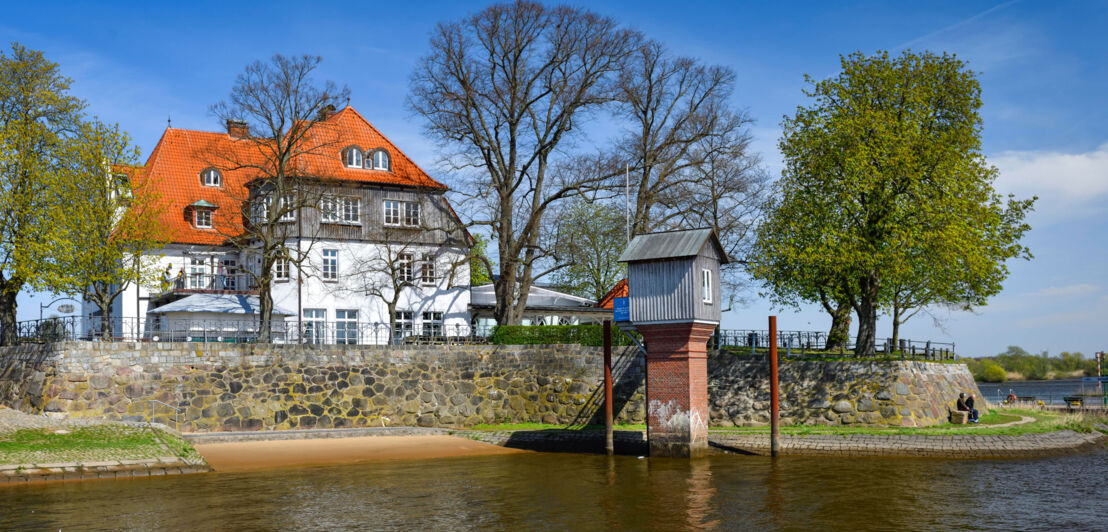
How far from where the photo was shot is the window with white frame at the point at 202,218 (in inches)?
1794

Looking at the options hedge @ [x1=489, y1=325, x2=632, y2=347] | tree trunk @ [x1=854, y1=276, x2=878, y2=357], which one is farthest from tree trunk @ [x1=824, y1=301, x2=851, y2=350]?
hedge @ [x1=489, y1=325, x2=632, y2=347]

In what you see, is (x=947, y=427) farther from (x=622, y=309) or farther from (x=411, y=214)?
(x=411, y=214)

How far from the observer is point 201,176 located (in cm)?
4803

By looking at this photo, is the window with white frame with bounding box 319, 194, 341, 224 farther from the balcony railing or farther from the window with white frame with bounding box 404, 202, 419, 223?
the balcony railing

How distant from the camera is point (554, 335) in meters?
39.5

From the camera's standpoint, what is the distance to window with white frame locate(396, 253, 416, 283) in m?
44.3

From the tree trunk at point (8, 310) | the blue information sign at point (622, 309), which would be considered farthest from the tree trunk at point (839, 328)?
the tree trunk at point (8, 310)

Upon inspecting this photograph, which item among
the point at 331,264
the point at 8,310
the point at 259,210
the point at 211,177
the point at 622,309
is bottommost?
the point at 622,309

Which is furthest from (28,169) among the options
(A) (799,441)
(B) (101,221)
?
(A) (799,441)

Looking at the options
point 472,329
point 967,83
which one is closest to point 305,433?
point 472,329

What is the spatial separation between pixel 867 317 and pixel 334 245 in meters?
24.1

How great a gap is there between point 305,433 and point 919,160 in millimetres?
24202

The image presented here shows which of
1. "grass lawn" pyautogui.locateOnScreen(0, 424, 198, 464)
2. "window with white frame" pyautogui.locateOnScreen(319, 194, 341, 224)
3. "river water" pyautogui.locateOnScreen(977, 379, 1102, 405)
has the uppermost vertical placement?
"window with white frame" pyautogui.locateOnScreen(319, 194, 341, 224)

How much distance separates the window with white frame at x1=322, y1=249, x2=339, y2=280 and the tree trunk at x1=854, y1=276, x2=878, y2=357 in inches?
926
